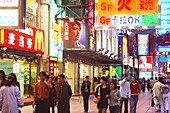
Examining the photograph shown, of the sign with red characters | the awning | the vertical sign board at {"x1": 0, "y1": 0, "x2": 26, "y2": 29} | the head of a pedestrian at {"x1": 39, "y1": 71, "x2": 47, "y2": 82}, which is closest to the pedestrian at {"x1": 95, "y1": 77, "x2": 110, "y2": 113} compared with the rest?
the head of a pedestrian at {"x1": 39, "y1": 71, "x2": 47, "y2": 82}

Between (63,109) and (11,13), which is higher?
(11,13)

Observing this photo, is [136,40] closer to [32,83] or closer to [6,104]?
[32,83]

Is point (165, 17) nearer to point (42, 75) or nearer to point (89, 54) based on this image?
point (89, 54)

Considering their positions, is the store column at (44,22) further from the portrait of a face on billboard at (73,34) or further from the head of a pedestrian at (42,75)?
the head of a pedestrian at (42,75)

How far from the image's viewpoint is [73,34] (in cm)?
2820

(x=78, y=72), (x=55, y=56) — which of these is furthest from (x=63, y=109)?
(x=78, y=72)

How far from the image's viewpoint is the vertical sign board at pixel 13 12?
34.4 ft

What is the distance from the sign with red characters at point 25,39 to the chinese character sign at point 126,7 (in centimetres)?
689

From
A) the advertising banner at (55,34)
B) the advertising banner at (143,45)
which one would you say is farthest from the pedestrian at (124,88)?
the advertising banner at (143,45)

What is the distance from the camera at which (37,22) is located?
26156 mm

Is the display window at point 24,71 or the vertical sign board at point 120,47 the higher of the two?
the vertical sign board at point 120,47

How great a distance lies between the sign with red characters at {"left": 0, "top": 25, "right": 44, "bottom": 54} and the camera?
20.2 m

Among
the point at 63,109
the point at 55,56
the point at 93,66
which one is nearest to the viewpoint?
the point at 63,109

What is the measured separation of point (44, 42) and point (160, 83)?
1129 cm
